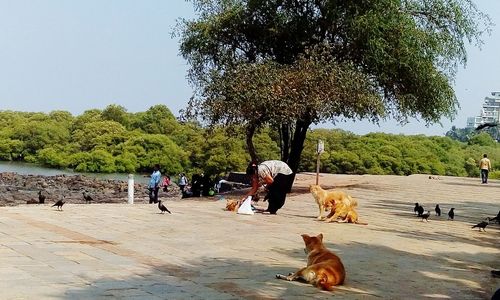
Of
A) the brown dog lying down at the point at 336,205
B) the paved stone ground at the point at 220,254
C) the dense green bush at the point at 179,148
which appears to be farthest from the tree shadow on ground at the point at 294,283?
the dense green bush at the point at 179,148

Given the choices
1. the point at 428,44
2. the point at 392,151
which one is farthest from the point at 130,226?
the point at 392,151

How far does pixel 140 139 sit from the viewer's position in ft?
191

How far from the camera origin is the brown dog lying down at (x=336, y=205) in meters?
14.2

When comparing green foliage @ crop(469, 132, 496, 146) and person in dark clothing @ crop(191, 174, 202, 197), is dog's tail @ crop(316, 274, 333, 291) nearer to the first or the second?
person in dark clothing @ crop(191, 174, 202, 197)

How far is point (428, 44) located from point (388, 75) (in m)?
1.75

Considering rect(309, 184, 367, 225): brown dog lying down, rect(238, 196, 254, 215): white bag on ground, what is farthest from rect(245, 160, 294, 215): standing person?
rect(309, 184, 367, 225): brown dog lying down

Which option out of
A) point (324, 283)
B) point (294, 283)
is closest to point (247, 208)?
point (294, 283)

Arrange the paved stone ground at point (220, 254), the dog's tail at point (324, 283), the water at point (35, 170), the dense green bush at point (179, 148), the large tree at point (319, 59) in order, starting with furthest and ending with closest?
the water at point (35, 170)
the dense green bush at point (179, 148)
the large tree at point (319, 59)
the dog's tail at point (324, 283)
the paved stone ground at point (220, 254)

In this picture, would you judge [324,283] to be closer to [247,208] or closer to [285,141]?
[247,208]

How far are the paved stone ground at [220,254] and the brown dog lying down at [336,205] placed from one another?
0.37 metres

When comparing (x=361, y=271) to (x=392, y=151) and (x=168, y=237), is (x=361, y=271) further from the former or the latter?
(x=392, y=151)

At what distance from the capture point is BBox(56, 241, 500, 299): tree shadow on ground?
6785 millimetres

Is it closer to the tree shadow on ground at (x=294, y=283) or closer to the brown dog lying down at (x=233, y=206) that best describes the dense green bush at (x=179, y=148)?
the brown dog lying down at (x=233, y=206)

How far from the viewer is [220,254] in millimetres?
9445
